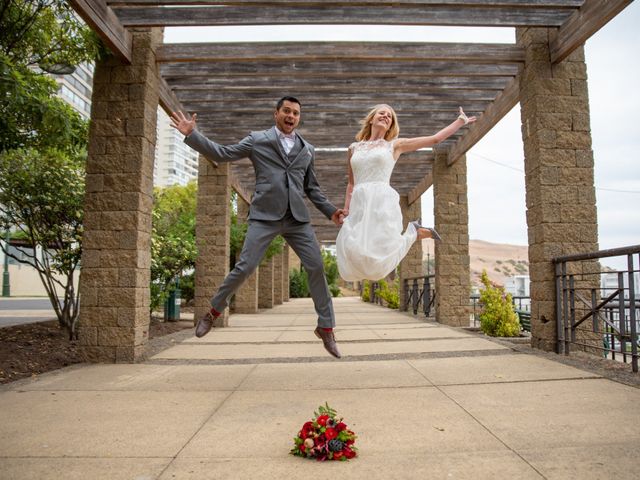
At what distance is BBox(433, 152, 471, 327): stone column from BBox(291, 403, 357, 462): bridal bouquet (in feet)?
27.2

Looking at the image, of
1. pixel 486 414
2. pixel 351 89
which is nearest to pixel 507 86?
pixel 351 89

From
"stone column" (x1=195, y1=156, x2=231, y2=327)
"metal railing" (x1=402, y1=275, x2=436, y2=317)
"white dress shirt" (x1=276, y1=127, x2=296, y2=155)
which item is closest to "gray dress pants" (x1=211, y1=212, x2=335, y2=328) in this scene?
"white dress shirt" (x1=276, y1=127, x2=296, y2=155)

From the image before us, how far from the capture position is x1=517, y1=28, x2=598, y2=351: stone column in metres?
5.68

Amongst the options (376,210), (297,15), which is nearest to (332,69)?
(297,15)

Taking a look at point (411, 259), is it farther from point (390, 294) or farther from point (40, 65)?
point (40, 65)

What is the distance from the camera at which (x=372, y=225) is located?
12.4 feet

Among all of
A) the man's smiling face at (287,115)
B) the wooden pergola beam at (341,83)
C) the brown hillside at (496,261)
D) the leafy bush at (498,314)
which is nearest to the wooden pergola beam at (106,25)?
the wooden pergola beam at (341,83)

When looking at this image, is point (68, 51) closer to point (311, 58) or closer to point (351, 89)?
point (311, 58)

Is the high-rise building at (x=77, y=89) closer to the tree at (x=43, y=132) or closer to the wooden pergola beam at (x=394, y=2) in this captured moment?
the tree at (x=43, y=132)

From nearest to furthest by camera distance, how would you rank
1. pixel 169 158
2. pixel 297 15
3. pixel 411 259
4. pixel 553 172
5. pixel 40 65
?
1. pixel 297 15
2. pixel 553 172
3. pixel 40 65
4. pixel 411 259
5. pixel 169 158

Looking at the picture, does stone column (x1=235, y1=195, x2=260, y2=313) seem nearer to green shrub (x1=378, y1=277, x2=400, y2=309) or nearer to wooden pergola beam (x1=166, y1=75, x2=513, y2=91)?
green shrub (x1=378, y1=277, x2=400, y2=309)

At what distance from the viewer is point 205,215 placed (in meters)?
9.81

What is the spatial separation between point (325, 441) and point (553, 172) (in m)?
4.80

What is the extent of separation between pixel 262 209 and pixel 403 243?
1.14 m
